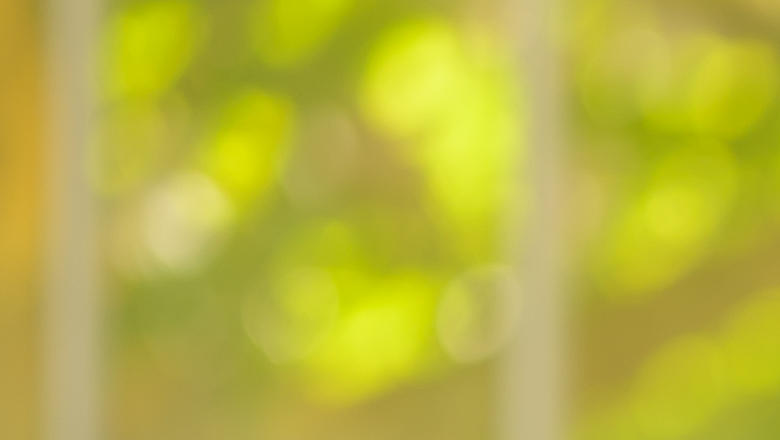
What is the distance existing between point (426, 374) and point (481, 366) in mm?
49

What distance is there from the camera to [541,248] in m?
1.01

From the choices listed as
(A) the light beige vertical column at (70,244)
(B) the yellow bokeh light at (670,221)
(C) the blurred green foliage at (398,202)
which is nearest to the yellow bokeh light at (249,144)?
(C) the blurred green foliage at (398,202)

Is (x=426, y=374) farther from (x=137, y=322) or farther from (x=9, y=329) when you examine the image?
(x=9, y=329)

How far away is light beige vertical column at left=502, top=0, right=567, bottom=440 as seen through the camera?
993 millimetres

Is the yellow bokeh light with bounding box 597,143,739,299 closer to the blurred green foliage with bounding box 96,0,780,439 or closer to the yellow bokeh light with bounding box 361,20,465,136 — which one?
the blurred green foliage with bounding box 96,0,780,439

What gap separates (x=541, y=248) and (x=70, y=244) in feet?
1.32

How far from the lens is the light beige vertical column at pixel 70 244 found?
1047mm

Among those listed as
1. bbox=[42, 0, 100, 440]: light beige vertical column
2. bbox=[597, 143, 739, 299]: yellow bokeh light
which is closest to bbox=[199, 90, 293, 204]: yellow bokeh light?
bbox=[42, 0, 100, 440]: light beige vertical column

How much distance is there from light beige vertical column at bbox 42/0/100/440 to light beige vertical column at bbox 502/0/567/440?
36cm

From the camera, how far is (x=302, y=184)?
3.43 feet

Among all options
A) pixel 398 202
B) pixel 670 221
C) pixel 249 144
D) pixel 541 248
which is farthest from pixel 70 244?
pixel 670 221

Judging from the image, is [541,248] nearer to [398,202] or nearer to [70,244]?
[398,202]

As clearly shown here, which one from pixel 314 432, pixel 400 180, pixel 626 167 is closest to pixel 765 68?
pixel 626 167

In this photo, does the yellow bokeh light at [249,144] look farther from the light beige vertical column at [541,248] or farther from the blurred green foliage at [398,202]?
the light beige vertical column at [541,248]
